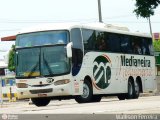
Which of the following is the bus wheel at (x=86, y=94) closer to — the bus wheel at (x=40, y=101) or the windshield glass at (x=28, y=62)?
the bus wheel at (x=40, y=101)

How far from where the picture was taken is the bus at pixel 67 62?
2078 centimetres

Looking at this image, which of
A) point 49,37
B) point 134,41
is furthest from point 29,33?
point 134,41

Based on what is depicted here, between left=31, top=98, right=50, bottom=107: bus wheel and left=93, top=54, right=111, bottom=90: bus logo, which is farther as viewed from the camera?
left=93, top=54, right=111, bottom=90: bus logo

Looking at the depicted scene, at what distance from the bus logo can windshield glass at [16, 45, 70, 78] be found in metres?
2.24

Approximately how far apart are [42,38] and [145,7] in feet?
39.0

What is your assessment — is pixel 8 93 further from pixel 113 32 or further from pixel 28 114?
pixel 28 114

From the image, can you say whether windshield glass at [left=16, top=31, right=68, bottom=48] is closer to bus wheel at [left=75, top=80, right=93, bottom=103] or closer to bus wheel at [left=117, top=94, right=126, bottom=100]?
bus wheel at [left=75, top=80, right=93, bottom=103]

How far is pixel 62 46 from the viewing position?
68.0 ft

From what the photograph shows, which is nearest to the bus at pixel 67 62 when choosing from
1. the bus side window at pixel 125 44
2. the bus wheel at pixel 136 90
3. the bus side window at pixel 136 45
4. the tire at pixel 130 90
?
the bus side window at pixel 125 44

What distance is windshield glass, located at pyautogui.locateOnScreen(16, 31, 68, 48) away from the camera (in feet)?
68.8

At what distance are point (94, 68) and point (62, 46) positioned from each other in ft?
7.85

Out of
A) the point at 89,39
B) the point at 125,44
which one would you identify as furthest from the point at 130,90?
the point at 89,39

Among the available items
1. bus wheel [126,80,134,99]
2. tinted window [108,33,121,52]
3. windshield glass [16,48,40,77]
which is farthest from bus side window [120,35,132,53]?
windshield glass [16,48,40,77]

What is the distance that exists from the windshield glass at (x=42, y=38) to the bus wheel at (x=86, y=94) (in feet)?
7.14
